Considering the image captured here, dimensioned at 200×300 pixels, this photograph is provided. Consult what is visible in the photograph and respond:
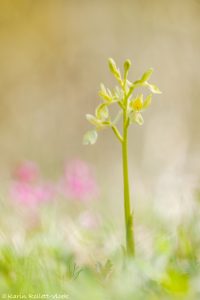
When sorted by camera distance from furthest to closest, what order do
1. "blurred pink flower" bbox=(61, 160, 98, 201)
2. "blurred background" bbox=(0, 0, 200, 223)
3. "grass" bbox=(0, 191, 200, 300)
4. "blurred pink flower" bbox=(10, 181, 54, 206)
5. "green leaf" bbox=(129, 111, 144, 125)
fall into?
"blurred background" bbox=(0, 0, 200, 223)
"blurred pink flower" bbox=(61, 160, 98, 201)
"blurred pink flower" bbox=(10, 181, 54, 206)
"green leaf" bbox=(129, 111, 144, 125)
"grass" bbox=(0, 191, 200, 300)

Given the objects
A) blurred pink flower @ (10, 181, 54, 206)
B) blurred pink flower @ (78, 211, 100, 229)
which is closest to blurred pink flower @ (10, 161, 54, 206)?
blurred pink flower @ (10, 181, 54, 206)

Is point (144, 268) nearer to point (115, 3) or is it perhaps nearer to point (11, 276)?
point (11, 276)

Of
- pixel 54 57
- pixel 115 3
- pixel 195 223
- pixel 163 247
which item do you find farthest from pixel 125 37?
pixel 163 247

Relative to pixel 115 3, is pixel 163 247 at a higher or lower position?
lower

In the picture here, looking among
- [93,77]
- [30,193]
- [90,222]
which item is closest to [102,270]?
[90,222]

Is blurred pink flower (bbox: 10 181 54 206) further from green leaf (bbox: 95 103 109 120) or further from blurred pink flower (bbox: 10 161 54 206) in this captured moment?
green leaf (bbox: 95 103 109 120)

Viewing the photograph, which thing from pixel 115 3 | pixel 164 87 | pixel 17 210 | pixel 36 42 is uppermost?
pixel 115 3

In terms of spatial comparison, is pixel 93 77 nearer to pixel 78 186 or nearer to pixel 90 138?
pixel 78 186

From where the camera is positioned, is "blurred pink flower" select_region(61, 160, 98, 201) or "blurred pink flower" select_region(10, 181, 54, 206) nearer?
"blurred pink flower" select_region(10, 181, 54, 206)

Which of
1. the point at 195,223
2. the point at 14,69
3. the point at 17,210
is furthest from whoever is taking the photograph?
the point at 14,69
